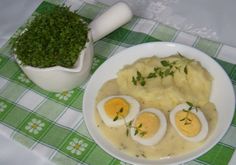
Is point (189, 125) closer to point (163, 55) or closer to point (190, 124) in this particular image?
point (190, 124)

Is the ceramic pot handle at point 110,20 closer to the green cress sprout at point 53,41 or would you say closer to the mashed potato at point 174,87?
the green cress sprout at point 53,41

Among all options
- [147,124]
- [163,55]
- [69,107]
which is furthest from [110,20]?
[147,124]

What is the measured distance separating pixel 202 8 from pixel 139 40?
31 cm

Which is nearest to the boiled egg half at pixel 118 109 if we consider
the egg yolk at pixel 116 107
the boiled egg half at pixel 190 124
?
the egg yolk at pixel 116 107

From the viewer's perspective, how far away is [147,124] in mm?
1189

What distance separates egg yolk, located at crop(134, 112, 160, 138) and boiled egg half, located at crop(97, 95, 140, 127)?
0.13 ft

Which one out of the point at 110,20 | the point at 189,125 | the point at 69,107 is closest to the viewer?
the point at 189,125

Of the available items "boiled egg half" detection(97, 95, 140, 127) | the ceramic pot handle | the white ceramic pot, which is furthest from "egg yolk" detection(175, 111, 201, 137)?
the ceramic pot handle

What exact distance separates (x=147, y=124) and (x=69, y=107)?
1.03 ft

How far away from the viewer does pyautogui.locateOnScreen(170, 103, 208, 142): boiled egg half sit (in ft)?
3.82

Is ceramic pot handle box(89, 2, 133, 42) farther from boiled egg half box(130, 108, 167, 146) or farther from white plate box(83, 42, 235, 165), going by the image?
boiled egg half box(130, 108, 167, 146)

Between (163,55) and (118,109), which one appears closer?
(118,109)

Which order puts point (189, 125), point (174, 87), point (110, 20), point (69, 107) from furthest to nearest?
point (110, 20), point (69, 107), point (174, 87), point (189, 125)

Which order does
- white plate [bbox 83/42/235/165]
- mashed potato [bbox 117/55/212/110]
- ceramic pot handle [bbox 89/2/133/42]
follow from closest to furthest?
white plate [bbox 83/42/235/165] → mashed potato [bbox 117/55/212/110] → ceramic pot handle [bbox 89/2/133/42]
